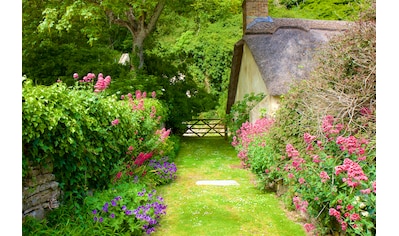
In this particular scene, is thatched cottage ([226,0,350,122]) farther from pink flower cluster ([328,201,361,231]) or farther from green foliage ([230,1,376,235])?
pink flower cluster ([328,201,361,231])

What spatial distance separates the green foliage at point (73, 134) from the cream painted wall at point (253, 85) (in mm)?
5916

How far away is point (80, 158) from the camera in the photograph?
4.75m

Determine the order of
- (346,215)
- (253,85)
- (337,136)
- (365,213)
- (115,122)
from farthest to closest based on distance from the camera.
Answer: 1. (253,85)
2. (115,122)
3. (337,136)
4. (346,215)
5. (365,213)

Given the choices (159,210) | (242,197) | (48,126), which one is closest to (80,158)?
(48,126)

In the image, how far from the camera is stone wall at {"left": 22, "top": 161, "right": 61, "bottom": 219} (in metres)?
3.82

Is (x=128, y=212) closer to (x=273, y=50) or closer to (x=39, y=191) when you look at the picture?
(x=39, y=191)

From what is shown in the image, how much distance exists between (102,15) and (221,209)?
1069 cm

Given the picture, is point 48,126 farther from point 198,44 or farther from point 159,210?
point 198,44

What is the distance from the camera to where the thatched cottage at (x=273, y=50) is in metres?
11.5

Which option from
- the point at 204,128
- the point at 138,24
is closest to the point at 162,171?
the point at 138,24

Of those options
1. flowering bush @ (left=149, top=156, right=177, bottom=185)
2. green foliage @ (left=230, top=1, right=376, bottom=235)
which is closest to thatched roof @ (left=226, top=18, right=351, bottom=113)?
flowering bush @ (left=149, top=156, right=177, bottom=185)

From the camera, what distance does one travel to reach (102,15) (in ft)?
47.4

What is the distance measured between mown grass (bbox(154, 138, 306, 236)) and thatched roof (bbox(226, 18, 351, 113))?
3.32 metres

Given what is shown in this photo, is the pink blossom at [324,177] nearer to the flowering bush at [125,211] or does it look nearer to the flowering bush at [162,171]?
the flowering bush at [125,211]
